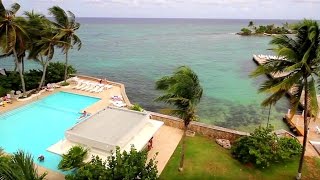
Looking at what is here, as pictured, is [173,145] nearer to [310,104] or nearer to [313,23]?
[310,104]

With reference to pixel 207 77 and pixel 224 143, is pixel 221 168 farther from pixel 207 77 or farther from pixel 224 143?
pixel 207 77

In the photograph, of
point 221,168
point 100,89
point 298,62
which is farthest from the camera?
point 100,89

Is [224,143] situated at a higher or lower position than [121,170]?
lower

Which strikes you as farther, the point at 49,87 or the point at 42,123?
the point at 49,87

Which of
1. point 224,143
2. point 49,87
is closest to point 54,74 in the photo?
point 49,87

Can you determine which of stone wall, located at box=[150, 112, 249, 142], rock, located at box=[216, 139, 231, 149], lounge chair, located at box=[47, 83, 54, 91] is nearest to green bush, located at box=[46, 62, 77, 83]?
lounge chair, located at box=[47, 83, 54, 91]

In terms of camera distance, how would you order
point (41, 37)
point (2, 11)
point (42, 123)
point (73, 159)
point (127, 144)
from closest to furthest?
point (73, 159)
point (127, 144)
point (42, 123)
point (2, 11)
point (41, 37)

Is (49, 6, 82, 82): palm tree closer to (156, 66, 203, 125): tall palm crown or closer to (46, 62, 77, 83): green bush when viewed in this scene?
(46, 62, 77, 83): green bush

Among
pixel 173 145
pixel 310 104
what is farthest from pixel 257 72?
pixel 173 145
